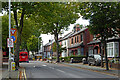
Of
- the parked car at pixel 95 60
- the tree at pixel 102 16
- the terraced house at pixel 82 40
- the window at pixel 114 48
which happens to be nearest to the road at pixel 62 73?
the tree at pixel 102 16

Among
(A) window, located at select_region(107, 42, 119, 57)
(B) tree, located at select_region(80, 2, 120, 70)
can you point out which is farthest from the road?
(A) window, located at select_region(107, 42, 119, 57)

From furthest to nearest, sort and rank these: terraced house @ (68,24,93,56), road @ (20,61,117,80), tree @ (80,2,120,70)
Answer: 1. terraced house @ (68,24,93,56)
2. tree @ (80,2,120,70)
3. road @ (20,61,117,80)

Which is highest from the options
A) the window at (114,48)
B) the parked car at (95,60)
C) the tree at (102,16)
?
the tree at (102,16)

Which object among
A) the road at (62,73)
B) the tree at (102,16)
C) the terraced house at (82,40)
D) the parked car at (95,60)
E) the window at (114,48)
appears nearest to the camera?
the road at (62,73)

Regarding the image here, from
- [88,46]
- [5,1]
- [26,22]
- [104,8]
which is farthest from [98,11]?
[88,46]

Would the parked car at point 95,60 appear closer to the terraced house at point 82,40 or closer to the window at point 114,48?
the window at point 114,48

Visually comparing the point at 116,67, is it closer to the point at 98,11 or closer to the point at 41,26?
the point at 98,11

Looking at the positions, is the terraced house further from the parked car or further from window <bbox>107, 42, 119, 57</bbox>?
the parked car

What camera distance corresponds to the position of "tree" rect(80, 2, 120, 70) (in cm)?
2127

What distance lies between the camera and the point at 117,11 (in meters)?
21.1

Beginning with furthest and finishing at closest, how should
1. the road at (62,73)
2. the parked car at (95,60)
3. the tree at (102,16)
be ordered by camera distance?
the parked car at (95,60) → the tree at (102,16) → the road at (62,73)

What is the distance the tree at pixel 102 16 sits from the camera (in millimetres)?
21266

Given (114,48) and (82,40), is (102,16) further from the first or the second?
(82,40)

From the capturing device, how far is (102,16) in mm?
21594
